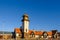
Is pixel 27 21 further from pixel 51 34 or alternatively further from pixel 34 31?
pixel 51 34

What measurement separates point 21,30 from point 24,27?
251 cm

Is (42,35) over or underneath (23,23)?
underneath

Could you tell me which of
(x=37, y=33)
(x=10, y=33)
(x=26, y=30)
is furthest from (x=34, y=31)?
(x=10, y=33)

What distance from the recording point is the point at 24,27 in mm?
77625

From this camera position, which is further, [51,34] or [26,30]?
[51,34]

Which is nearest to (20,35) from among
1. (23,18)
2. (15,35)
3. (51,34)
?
(15,35)

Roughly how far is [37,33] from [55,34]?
9.10m

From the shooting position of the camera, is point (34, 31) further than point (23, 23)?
Yes

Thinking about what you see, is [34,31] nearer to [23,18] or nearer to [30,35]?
[30,35]

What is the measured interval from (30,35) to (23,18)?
991 cm

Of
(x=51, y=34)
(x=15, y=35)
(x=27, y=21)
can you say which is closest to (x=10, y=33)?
(x=15, y=35)

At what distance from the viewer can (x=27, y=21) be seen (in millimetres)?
76875

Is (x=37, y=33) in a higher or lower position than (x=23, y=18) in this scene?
lower

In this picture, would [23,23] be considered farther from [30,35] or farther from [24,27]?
[30,35]
